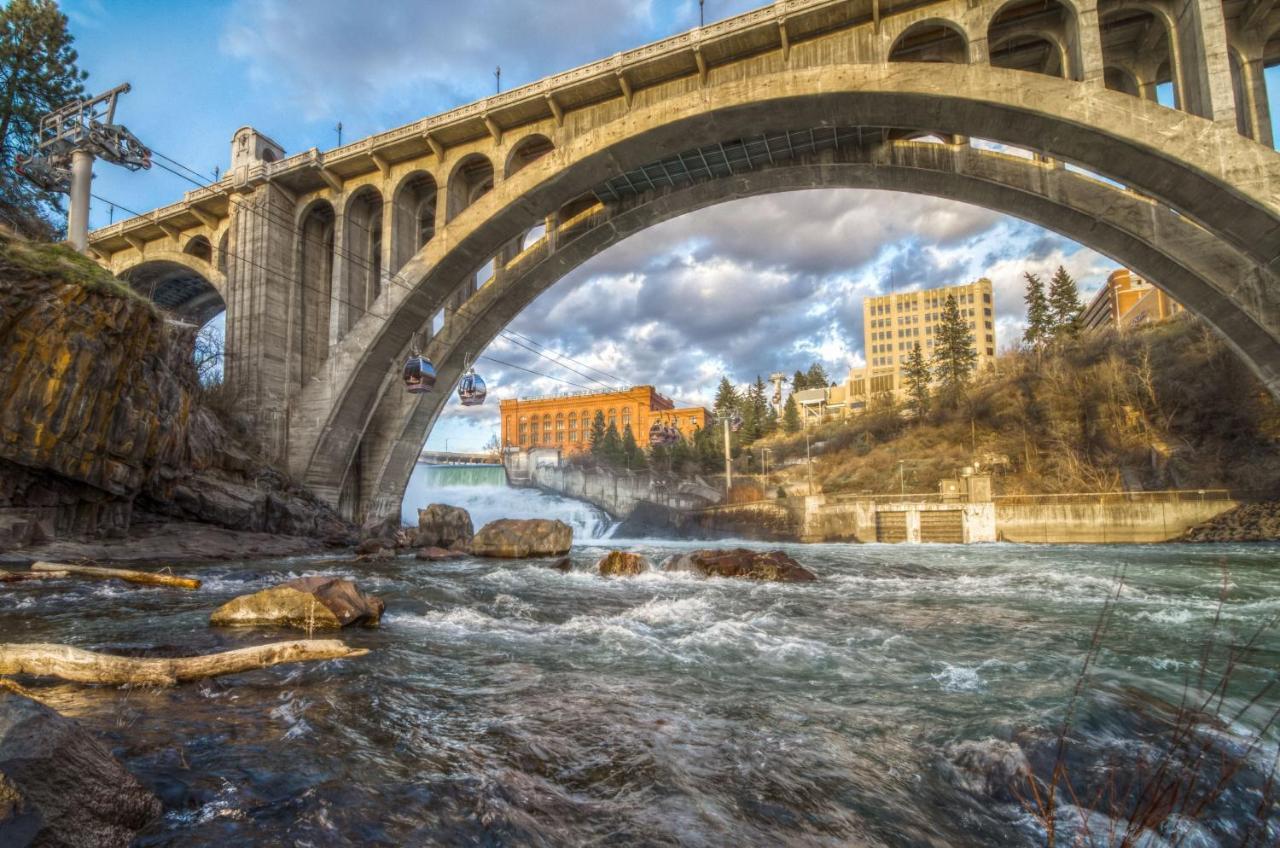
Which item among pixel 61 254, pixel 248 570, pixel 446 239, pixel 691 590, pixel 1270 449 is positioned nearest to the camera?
pixel 691 590

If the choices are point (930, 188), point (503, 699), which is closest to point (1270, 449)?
point (930, 188)

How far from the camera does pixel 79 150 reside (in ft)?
59.0

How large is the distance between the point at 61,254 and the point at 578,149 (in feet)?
42.7

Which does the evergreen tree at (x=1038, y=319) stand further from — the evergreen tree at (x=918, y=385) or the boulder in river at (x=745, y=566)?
the boulder in river at (x=745, y=566)

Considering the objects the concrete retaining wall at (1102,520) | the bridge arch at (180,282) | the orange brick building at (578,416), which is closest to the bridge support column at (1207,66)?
the concrete retaining wall at (1102,520)

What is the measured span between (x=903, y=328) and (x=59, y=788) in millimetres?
104296

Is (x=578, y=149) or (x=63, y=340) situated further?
(x=578, y=149)

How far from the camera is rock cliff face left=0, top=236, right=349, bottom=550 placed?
12.4m

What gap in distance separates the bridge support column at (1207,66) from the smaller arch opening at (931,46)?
531 centimetres

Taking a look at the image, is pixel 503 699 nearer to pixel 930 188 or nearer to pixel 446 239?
pixel 446 239

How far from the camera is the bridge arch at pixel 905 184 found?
13523mm

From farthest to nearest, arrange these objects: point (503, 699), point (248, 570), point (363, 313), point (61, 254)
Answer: point (363, 313), point (61, 254), point (248, 570), point (503, 699)

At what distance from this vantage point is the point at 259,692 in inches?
165

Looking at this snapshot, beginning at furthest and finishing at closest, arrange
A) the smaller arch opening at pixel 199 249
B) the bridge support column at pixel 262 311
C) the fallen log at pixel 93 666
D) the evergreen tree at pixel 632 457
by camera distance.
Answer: the evergreen tree at pixel 632 457
the smaller arch opening at pixel 199 249
the bridge support column at pixel 262 311
the fallen log at pixel 93 666
